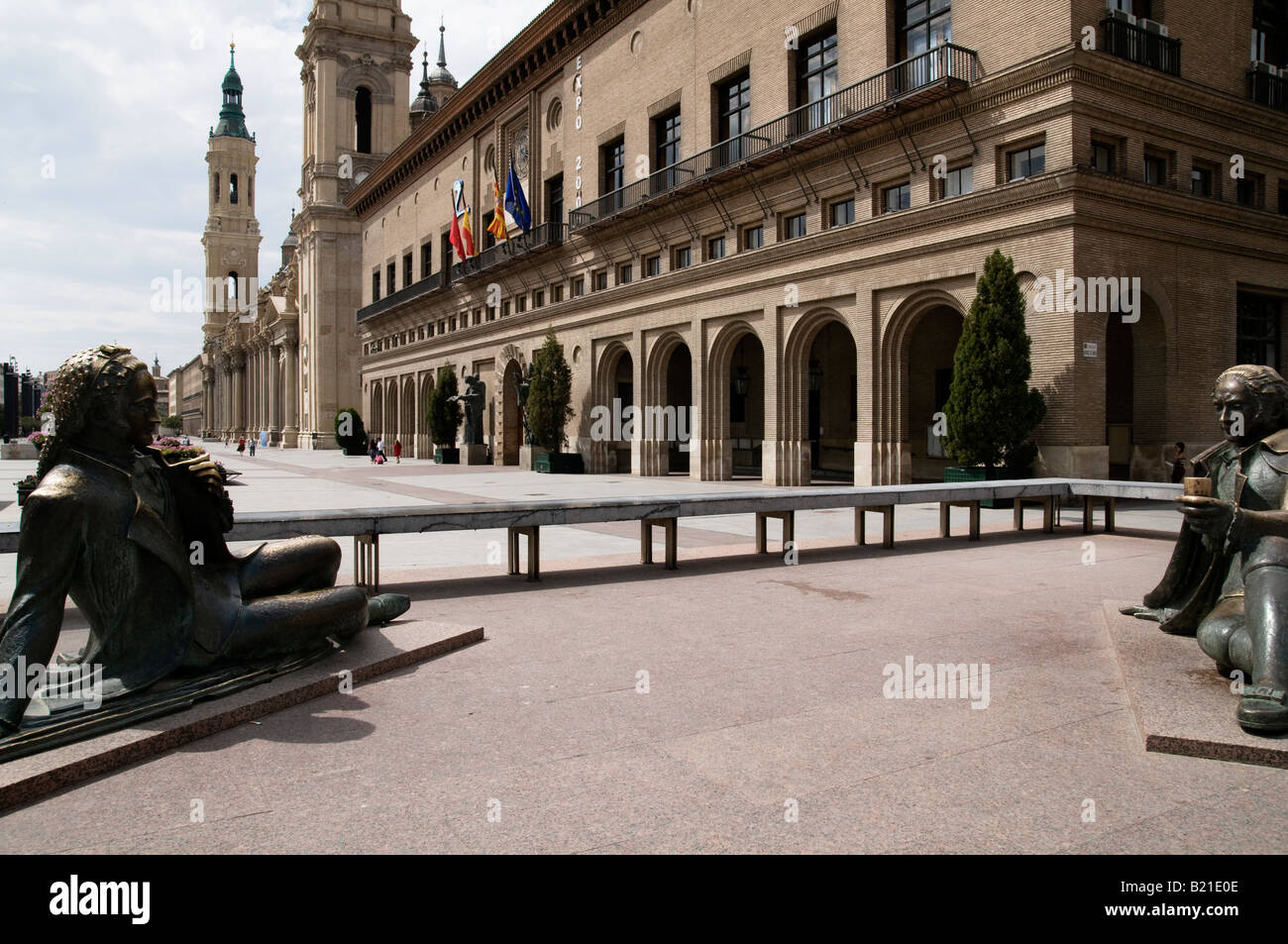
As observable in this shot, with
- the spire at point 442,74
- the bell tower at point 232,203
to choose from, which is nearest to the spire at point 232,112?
the bell tower at point 232,203

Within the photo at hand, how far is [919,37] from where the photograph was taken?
22.2 m

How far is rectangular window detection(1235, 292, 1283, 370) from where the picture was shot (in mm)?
22641

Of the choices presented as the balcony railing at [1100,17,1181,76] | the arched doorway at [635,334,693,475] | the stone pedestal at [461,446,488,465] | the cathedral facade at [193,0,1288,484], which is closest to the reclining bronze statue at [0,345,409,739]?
the cathedral facade at [193,0,1288,484]

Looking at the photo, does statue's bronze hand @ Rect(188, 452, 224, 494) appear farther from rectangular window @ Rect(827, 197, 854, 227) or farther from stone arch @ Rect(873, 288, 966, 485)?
rectangular window @ Rect(827, 197, 854, 227)

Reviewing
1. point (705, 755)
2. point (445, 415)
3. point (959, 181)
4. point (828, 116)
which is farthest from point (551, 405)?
point (705, 755)

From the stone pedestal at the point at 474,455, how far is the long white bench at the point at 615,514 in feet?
113

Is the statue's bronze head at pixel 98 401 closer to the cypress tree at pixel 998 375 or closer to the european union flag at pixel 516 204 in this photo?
the cypress tree at pixel 998 375

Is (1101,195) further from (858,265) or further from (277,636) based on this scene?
(277,636)

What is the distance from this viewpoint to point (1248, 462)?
495 cm

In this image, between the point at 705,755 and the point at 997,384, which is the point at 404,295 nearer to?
the point at 997,384

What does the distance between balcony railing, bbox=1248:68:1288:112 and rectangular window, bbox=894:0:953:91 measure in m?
7.92
